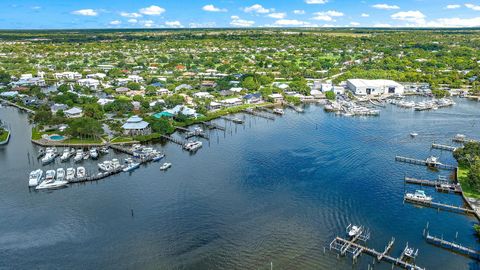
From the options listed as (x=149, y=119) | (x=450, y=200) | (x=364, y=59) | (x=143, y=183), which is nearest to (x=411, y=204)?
(x=450, y=200)

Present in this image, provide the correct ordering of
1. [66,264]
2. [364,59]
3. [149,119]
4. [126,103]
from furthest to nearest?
[364,59]
[126,103]
[149,119]
[66,264]

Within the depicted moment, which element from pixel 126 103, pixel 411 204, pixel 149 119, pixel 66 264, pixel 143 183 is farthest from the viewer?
pixel 126 103

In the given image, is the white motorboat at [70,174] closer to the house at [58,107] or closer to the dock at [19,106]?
the house at [58,107]

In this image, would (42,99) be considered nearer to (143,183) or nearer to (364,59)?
(143,183)

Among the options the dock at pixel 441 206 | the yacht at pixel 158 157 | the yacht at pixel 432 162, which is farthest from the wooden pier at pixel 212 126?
the dock at pixel 441 206

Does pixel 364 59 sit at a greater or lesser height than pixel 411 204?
greater

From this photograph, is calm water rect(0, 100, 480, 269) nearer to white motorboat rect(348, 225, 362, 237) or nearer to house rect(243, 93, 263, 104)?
white motorboat rect(348, 225, 362, 237)

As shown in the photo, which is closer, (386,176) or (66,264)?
(66,264)
